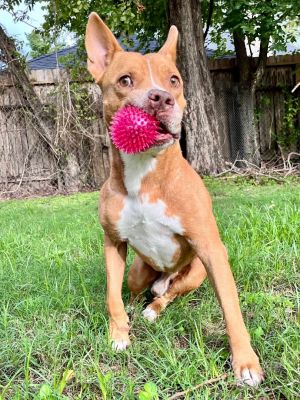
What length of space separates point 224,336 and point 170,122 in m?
1.07

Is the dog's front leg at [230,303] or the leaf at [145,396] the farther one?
the dog's front leg at [230,303]

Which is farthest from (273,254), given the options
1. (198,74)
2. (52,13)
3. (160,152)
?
(52,13)

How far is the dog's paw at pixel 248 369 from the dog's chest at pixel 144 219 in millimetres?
677

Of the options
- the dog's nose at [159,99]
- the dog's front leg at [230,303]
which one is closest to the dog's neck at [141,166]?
the dog's nose at [159,99]

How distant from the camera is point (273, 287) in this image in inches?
115

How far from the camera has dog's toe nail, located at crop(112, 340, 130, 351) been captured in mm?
2297

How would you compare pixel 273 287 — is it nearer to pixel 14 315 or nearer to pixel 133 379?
pixel 133 379

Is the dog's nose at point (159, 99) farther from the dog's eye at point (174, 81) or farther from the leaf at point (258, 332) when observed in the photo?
the leaf at point (258, 332)

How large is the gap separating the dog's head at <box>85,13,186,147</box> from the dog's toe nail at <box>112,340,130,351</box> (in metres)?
0.99

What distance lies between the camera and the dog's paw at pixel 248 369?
198 cm

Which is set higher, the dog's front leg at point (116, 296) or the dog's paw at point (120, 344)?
the dog's front leg at point (116, 296)

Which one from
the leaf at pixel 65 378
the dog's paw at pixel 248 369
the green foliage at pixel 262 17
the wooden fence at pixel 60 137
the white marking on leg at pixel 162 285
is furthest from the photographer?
the wooden fence at pixel 60 137

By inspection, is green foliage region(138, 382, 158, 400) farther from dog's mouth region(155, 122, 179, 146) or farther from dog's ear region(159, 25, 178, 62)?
dog's ear region(159, 25, 178, 62)

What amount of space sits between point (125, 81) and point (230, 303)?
1.21m
